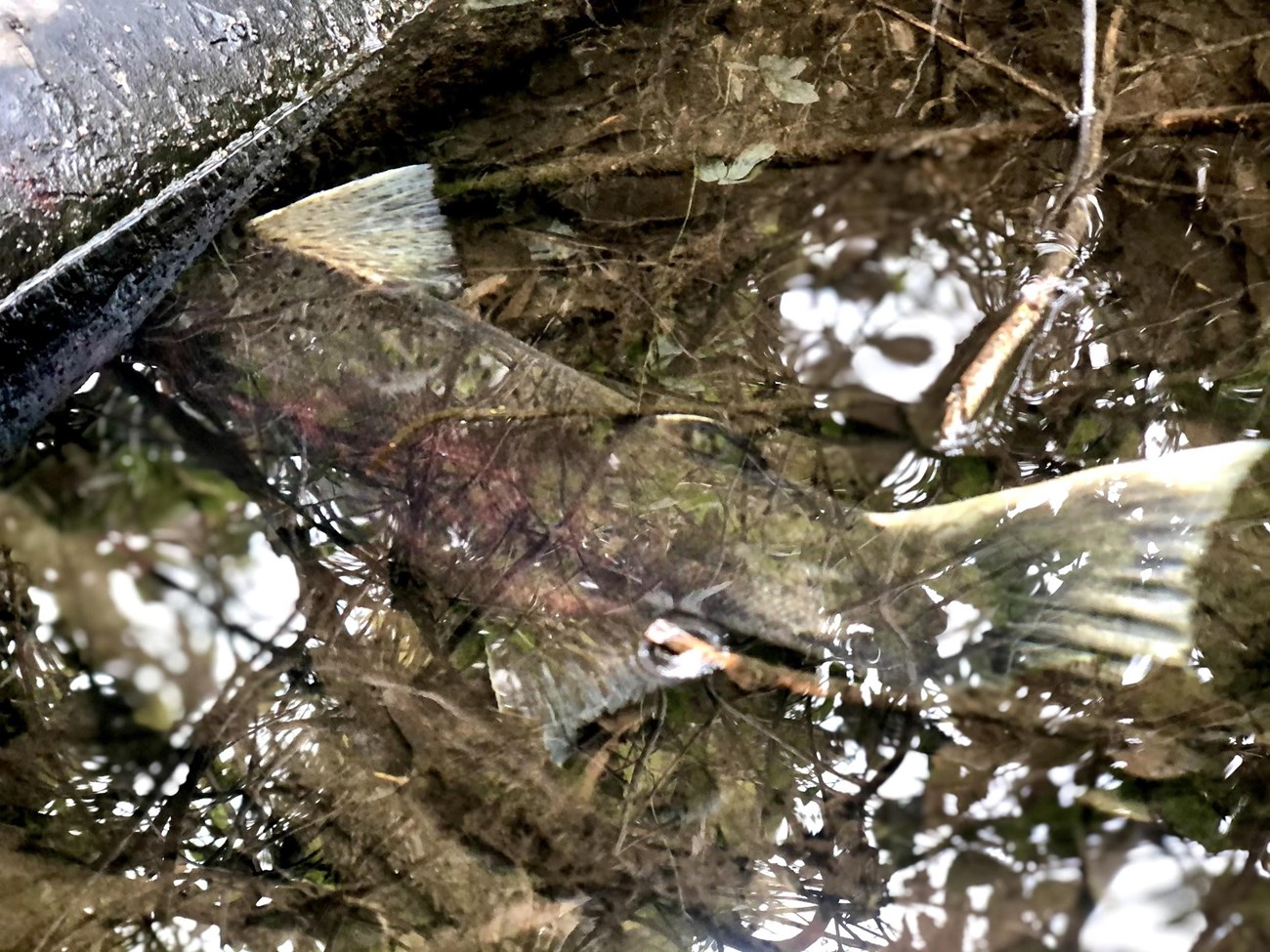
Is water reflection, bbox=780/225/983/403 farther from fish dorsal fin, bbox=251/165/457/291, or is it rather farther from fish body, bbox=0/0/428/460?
fish body, bbox=0/0/428/460

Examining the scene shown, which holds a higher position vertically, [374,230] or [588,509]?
[374,230]

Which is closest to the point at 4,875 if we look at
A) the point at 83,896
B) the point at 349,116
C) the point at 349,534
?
the point at 83,896

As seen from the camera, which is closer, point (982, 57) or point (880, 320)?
point (880, 320)

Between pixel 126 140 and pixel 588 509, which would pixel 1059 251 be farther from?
pixel 126 140

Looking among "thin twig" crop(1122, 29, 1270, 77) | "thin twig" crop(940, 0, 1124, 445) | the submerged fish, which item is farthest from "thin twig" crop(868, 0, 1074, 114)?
the submerged fish

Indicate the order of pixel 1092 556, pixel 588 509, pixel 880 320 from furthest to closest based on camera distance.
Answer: pixel 880 320, pixel 588 509, pixel 1092 556

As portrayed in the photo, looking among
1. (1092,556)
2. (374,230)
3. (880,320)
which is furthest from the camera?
(374,230)

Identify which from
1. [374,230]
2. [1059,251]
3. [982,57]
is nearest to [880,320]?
[1059,251]

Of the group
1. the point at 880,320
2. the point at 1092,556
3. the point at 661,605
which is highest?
the point at 880,320

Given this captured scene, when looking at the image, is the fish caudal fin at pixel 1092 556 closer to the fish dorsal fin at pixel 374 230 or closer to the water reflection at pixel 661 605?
the water reflection at pixel 661 605
